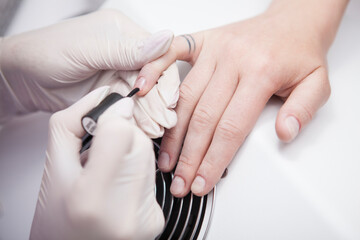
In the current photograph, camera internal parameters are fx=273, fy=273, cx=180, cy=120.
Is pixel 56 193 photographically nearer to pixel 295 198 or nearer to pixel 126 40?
pixel 126 40

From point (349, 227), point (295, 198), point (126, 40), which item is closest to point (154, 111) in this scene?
point (126, 40)

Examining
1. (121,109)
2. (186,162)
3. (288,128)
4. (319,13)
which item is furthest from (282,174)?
(319,13)

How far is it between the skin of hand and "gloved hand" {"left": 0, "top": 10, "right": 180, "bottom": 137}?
0.05m

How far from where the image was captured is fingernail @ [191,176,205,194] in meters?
0.63

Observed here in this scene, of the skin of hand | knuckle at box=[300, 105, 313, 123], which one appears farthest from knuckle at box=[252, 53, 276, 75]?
knuckle at box=[300, 105, 313, 123]

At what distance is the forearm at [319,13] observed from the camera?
785 millimetres

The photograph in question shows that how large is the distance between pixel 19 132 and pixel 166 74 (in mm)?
511

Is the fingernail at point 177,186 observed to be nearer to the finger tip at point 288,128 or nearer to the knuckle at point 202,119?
the knuckle at point 202,119

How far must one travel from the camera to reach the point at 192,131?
2.25 ft

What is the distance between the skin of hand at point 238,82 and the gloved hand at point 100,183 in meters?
0.14

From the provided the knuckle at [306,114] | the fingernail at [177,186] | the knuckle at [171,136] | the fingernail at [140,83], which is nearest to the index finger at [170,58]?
the fingernail at [140,83]

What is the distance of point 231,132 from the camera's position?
641 millimetres

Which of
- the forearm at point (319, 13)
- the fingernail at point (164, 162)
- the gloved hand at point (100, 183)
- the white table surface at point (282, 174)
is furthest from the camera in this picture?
the forearm at point (319, 13)

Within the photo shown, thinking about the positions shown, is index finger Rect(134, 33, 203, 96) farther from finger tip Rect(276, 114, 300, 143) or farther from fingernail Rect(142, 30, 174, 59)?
finger tip Rect(276, 114, 300, 143)
